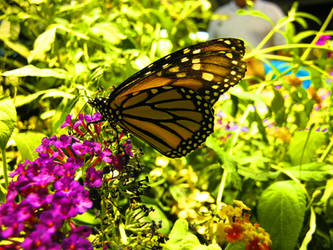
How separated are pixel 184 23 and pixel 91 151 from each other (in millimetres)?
1198

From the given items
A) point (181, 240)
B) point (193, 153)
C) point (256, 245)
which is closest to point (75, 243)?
point (181, 240)

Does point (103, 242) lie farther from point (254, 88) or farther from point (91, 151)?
point (254, 88)

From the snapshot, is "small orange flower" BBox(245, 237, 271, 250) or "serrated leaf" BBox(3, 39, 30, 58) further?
"serrated leaf" BBox(3, 39, 30, 58)

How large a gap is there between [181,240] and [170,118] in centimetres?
34

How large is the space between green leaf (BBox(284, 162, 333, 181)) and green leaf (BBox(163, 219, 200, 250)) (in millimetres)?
432

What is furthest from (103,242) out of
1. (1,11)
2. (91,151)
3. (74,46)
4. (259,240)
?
(1,11)

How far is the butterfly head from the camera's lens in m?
0.73

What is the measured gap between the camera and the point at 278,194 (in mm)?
874

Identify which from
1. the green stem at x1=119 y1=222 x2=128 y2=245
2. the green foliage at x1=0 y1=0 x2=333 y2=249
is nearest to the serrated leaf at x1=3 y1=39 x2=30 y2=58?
the green foliage at x1=0 y1=0 x2=333 y2=249

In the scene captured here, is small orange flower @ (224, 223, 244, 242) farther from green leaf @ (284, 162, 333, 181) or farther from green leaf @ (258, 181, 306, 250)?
green leaf @ (284, 162, 333, 181)

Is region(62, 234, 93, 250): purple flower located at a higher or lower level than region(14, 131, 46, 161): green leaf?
higher

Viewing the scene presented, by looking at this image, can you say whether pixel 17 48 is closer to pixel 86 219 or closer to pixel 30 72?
pixel 30 72

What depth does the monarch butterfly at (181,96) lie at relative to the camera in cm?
82

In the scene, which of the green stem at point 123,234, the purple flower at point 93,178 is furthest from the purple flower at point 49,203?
the green stem at point 123,234
